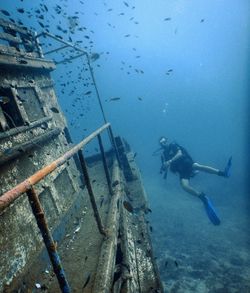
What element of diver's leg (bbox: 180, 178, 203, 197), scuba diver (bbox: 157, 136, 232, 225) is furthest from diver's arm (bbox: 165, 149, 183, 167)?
diver's leg (bbox: 180, 178, 203, 197)

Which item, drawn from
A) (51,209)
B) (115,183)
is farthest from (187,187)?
(51,209)

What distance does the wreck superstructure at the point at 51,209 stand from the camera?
2930 mm

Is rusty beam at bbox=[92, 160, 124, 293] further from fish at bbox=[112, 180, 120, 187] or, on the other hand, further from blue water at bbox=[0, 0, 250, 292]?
blue water at bbox=[0, 0, 250, 292]

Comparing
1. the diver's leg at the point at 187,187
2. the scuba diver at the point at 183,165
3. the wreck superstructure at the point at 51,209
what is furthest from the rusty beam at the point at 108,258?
the scuba diver at the point at 183,165

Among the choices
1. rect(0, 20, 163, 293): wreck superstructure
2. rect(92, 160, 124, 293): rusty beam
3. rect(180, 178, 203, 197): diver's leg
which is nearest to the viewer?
rect(92, 160, 124, 293): rusty beam

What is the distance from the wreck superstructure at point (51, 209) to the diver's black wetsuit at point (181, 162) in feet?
10.9

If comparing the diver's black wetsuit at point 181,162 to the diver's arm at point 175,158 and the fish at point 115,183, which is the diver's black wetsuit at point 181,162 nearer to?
the diver's arm at point 175,158

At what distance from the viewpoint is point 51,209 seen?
5812mm

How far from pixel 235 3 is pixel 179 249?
8909cm

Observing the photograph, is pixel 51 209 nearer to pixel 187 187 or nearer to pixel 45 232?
pixel 45 232

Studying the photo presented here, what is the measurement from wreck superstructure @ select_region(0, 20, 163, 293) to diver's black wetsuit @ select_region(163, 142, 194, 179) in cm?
332

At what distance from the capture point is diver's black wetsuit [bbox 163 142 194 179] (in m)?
11.1

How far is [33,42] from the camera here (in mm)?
7988

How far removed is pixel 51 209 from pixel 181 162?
6.50 meters
